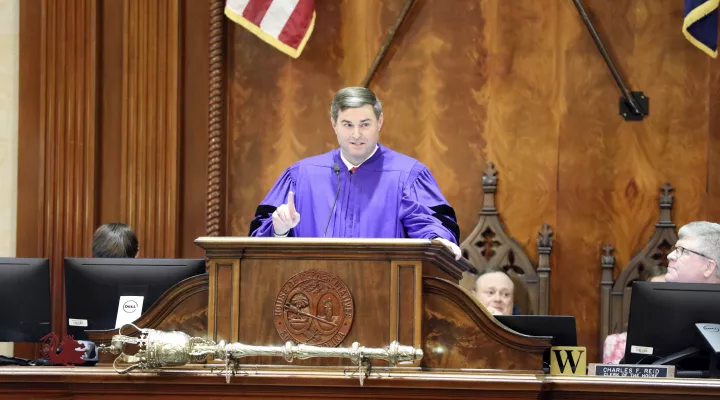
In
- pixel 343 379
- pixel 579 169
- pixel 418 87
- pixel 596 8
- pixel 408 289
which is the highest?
pixel 596 8

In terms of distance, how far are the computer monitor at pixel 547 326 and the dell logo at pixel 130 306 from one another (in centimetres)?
139

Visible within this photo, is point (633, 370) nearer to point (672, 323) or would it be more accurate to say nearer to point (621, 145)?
point (672, 323)

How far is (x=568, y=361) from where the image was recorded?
3.55 meters

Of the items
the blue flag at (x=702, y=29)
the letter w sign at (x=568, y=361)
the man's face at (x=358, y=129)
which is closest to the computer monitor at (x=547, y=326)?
the letter w sign at (x=568, y=361)

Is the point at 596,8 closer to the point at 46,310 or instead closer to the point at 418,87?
the point at 418,87

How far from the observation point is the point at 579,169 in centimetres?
636

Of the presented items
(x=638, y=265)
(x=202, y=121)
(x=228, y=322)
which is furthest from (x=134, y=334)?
(x=638, y=265)

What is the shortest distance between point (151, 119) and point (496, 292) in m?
2.24

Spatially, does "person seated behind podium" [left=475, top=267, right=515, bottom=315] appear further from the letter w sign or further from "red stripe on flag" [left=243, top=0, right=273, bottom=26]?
the letter w sign

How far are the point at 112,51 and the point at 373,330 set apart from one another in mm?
3863

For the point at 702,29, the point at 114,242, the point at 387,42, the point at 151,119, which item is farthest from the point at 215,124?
the point at 702,29

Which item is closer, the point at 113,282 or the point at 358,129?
the point at 113,282

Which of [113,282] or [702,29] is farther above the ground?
[702,29]

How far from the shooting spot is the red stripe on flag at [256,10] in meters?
6.34
